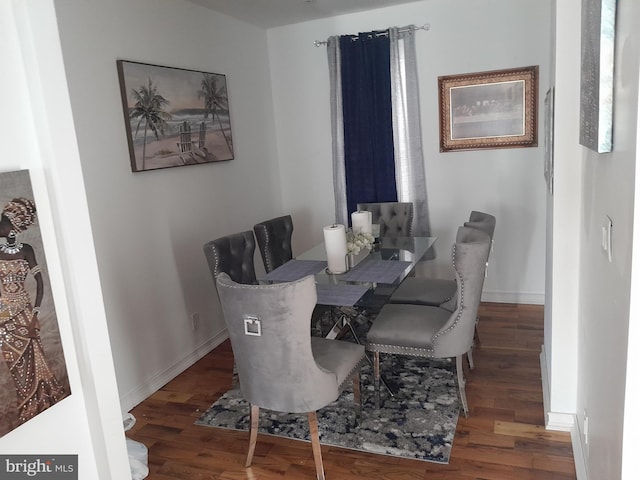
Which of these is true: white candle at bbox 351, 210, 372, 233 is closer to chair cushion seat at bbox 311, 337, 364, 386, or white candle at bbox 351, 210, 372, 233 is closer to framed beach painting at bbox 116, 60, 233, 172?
chair cushion seat at bbox 311, 337, 364, 386

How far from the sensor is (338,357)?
251cm

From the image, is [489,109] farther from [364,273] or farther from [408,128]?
[364,273]

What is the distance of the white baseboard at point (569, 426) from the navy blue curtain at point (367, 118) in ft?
7.04

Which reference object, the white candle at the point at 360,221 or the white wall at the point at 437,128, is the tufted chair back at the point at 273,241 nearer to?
the white candle at the point at 360,221

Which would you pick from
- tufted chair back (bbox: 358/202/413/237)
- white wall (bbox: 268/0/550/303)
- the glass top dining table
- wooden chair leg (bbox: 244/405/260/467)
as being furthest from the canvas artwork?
white wall (bbox: 268/0/550/303)

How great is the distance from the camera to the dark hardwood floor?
7.73 ft

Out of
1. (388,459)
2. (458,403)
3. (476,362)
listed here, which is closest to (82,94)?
(388,459)

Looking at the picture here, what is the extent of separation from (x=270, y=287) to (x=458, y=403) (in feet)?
4.81

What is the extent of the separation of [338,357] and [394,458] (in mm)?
547

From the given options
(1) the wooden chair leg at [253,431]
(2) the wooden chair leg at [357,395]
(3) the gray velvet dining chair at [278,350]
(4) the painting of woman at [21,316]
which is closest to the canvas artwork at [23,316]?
(4) the painting of woman at [21,316]

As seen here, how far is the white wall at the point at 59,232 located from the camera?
1.56 meters

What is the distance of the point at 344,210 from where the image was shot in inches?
187

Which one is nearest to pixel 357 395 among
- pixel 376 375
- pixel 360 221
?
pixel 376 375

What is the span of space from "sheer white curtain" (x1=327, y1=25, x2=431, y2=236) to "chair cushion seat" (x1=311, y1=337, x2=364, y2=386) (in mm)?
2131
